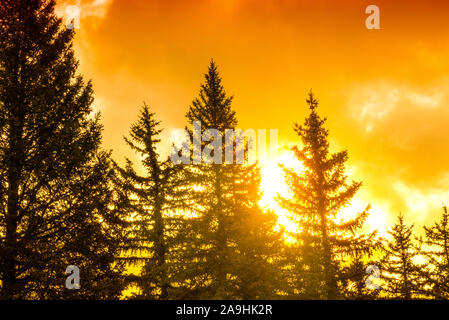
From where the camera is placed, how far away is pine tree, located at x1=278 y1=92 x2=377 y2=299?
46.5 ft

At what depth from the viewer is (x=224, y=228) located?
1201 cm

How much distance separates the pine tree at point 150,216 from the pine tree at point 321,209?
629 cm

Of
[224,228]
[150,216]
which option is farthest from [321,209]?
[150,216]

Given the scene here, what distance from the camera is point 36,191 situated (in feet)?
30.8

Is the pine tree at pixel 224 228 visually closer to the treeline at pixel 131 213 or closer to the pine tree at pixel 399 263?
the treeline at pixel 131 213

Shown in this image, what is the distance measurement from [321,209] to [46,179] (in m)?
12.3

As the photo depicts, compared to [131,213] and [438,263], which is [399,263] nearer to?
[438,263]

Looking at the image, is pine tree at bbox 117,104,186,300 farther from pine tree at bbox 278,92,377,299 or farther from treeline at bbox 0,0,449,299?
pine tree at bbox 278,92,377,299

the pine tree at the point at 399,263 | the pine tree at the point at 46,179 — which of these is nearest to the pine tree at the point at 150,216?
the pine tree at the point at 46,179
